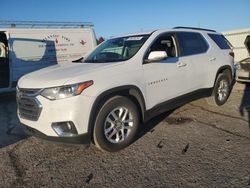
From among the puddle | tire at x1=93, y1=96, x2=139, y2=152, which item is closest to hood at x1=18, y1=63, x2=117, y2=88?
tire at x1=93, y1=96, x2=139, y2=152

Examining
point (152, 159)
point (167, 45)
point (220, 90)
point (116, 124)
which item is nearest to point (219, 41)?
point (220, 90)

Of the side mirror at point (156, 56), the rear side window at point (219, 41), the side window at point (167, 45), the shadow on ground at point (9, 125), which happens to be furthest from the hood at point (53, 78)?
the rear side window at point (219, 41)

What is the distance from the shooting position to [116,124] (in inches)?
152

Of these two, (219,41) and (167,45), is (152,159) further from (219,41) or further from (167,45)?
(219,41)

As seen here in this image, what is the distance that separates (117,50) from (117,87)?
1.21 metres

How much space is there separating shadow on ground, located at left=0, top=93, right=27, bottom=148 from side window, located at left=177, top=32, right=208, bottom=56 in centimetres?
344

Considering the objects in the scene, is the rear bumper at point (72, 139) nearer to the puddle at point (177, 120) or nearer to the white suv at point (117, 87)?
the white suv at point (117, 87)

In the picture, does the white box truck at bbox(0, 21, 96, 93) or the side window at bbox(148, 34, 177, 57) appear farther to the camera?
the white box truck at bbox(0, 21, 96, 93)

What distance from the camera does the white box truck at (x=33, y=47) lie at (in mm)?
8078

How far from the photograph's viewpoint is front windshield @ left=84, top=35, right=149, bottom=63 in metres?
4.30

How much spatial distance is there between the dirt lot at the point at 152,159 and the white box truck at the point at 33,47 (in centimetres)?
360

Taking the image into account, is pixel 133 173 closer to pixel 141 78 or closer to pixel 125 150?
pixel 125 150

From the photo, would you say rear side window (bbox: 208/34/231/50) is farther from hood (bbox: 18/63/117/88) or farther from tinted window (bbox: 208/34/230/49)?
hood (bbox: 18/63/117/88)

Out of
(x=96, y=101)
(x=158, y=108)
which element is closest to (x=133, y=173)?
(x=96, y=101)
